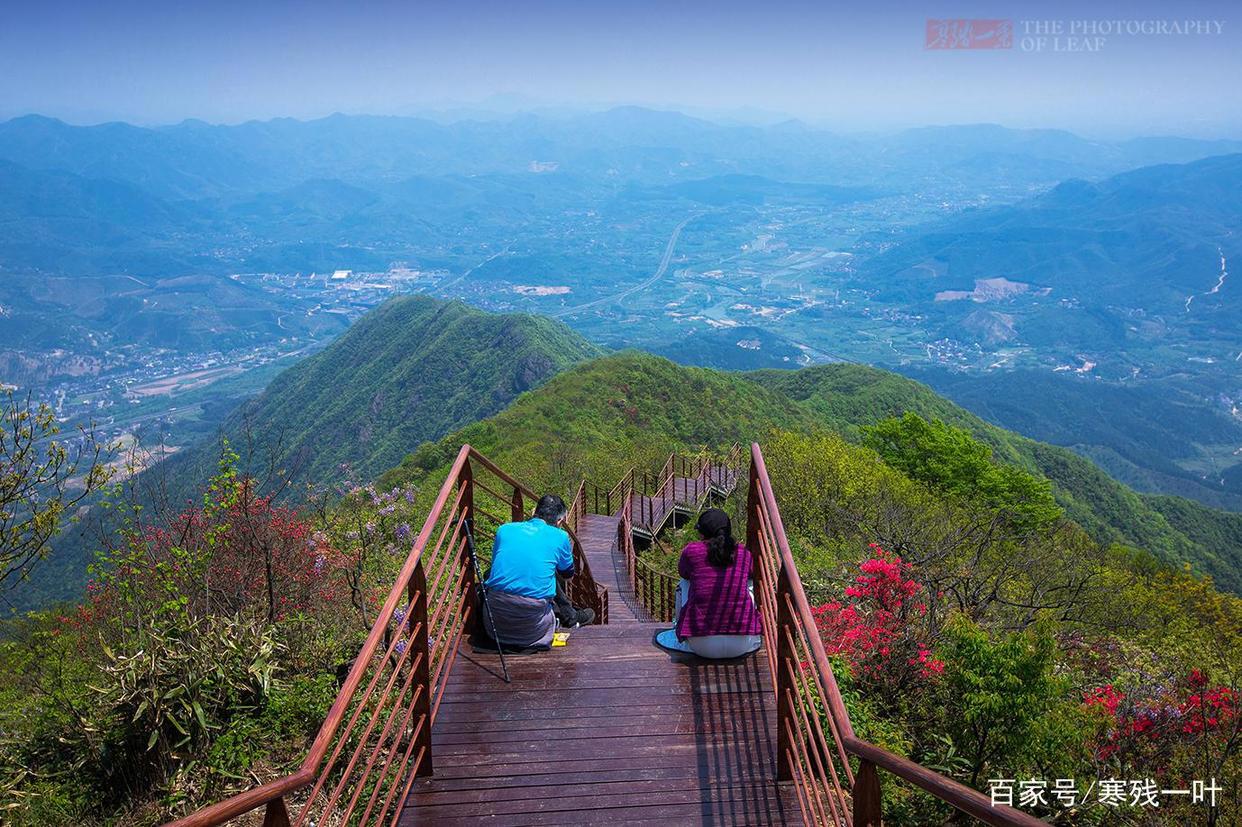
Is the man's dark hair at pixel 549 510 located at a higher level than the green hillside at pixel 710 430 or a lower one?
higher

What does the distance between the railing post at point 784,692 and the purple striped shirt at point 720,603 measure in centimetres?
85

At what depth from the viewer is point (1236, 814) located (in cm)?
505

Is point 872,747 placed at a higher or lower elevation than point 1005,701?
higher

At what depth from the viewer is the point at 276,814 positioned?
7.04ft

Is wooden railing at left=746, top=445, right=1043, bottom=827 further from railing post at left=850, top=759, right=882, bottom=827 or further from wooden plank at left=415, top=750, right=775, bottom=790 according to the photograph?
wooden plank at left=415, top=750, right=775, bottom=790

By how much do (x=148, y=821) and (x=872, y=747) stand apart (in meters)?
4.48

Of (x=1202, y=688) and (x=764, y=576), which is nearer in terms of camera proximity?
(x=764, y=576)

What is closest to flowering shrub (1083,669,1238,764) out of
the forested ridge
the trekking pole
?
the forested ridge

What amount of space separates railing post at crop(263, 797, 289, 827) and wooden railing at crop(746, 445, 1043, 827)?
5.85 ft

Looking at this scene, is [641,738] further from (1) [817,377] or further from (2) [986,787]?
(1) [817,377]

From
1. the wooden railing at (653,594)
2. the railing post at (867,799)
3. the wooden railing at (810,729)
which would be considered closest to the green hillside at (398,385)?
the wooden railing at (653,594)

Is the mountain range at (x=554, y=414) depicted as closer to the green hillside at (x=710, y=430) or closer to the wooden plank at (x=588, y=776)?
the green hillside at (x=710, y=430)

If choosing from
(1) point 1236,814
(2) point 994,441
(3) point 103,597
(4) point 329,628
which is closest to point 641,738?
(4) point 329,628

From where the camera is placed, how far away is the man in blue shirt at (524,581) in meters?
4.72
